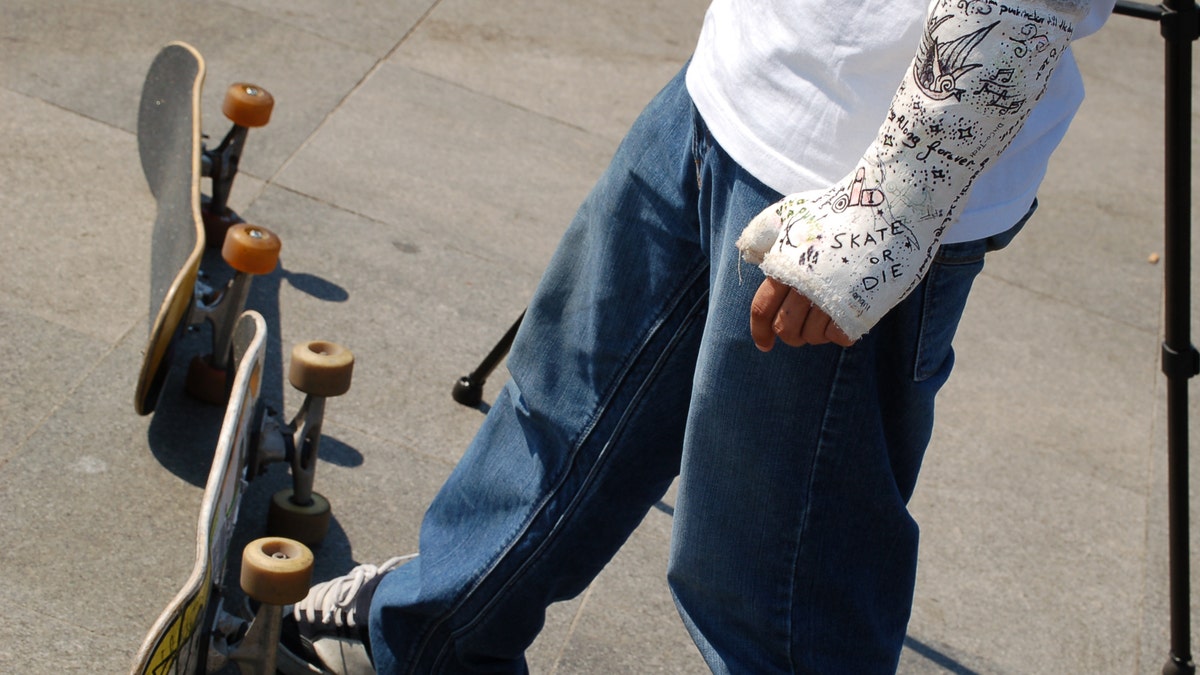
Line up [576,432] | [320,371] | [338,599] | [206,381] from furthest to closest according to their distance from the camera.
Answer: [206,381] < [320,371] < [338,599] < [576,432]

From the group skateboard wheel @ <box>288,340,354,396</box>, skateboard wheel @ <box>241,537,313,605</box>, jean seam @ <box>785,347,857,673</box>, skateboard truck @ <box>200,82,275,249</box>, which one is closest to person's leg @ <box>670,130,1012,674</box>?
jean seam @ <box>785,347,857,673</box>

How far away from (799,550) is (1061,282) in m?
2.98

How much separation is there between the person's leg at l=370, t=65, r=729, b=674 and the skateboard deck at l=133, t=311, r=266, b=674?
0.26 meters

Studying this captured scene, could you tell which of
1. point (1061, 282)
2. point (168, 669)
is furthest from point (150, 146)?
point (1061, 282)

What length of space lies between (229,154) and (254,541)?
143cm

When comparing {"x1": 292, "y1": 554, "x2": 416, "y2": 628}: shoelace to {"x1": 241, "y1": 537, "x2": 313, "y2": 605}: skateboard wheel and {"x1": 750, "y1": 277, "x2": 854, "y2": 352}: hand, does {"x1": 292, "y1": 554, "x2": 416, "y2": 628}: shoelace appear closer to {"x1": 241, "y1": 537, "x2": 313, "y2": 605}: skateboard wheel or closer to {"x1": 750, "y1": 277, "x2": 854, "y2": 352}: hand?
{"x1": 241, "y1": 537, "x2": 313, "y2": 605}: skateboard wheel

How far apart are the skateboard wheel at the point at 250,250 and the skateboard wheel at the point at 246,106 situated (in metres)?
0.58

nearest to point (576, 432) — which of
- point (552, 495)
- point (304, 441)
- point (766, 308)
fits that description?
point (552, 495)

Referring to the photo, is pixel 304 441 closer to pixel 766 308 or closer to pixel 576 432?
pixel 576 432

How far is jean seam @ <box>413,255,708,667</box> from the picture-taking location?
Result: 165 cm

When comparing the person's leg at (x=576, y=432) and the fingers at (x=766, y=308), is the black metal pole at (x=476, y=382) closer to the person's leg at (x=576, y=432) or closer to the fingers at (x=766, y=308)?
the person's leg at (x=576, y=432)

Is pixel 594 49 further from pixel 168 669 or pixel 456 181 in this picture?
pixel 168 669

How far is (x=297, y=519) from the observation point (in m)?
2.34

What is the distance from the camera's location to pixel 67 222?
→ 3.11 metres
